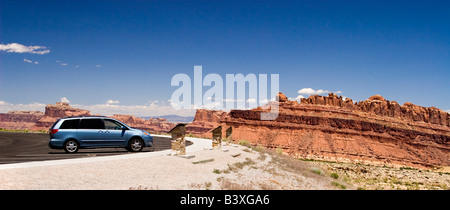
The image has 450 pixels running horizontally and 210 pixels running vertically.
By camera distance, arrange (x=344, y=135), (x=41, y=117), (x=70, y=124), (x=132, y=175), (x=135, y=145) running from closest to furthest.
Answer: (x=132, y=175) → (x=70, y=124) → (x=135, y=145) → (x=344, y=135) → (x=41, y=117)

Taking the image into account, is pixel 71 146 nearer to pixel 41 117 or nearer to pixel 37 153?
pixel 37 153

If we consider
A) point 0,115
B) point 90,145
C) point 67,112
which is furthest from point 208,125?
point 90,145

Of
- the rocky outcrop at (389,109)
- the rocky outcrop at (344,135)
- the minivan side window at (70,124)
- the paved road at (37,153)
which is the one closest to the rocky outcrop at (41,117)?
the rocky outcrop at (344,135)

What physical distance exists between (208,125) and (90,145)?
535 feet

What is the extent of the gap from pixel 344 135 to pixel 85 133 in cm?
9035

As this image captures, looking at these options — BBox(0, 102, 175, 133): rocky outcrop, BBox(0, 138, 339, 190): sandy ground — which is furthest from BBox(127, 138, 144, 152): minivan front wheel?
BBox(0, 102, 175, 133): rocky outcrop

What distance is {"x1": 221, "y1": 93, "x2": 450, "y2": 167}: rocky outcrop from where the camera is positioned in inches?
3314

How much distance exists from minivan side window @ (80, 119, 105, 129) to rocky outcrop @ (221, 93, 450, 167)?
235 ft

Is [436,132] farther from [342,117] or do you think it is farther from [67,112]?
[67,112]

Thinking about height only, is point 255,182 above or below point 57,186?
below

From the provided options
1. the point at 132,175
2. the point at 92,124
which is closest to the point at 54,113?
the point at 92,124

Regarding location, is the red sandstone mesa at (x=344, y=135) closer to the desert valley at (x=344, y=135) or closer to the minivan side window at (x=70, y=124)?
the desert valley at (x=344, y=135)

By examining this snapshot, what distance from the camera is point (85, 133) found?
1348 cm

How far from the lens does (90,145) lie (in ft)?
44.7
